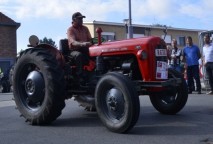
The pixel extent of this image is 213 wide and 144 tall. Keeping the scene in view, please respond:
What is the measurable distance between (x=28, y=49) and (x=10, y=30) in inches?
995

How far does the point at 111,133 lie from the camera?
6387mm

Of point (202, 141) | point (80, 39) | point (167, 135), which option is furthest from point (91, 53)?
point (202, 141)

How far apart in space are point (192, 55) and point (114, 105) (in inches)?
257

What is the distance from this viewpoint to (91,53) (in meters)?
7.58

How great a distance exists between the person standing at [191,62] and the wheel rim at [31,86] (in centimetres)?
611

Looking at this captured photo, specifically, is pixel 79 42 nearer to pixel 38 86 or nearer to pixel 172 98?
pixel 38 86

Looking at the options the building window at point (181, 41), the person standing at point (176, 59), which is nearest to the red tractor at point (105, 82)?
the person standing at point (176, 59)

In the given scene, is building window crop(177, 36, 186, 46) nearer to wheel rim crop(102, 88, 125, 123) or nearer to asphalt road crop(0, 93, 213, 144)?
asphalt road crop(0, 93, 213, 144)

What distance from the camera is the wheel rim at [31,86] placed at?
7457mm

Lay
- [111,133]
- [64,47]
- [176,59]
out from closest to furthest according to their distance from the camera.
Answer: [111,133] → [64,47] → [176,59]

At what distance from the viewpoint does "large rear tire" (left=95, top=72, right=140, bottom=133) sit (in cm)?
612

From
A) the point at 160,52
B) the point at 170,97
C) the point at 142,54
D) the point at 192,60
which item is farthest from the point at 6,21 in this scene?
the point at 142,54

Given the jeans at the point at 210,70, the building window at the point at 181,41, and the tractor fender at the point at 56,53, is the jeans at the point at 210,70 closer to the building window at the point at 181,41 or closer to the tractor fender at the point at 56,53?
the tractor fender at the point at 56,53

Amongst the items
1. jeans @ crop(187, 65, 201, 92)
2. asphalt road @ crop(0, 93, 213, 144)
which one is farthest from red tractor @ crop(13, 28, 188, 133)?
jeans @ crop(187, 65, 201, 92)
